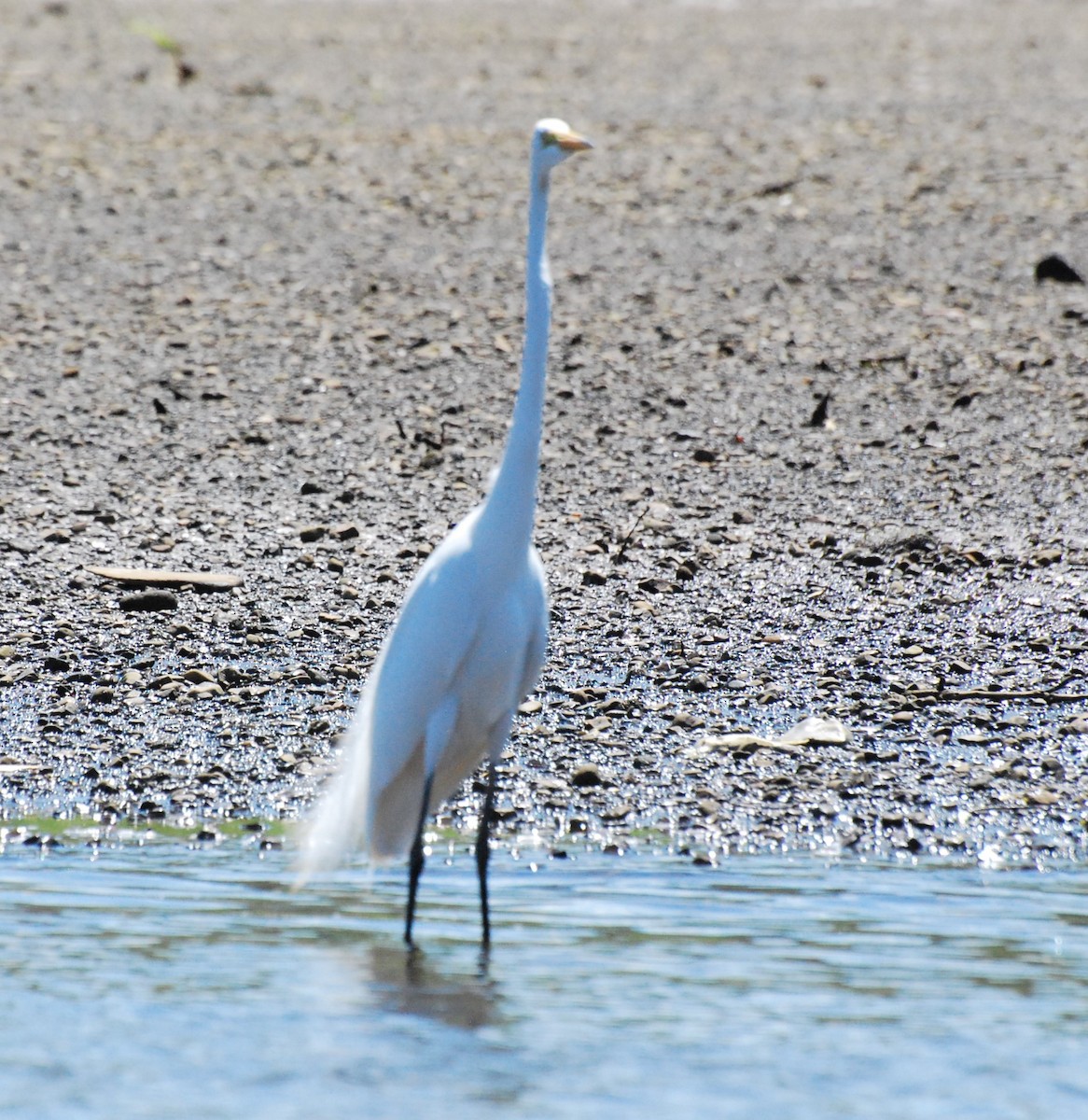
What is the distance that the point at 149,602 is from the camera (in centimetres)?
706

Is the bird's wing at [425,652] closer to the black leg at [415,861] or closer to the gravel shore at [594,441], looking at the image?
the black leg at [415,861]

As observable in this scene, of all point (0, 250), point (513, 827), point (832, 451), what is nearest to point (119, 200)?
point (0, 250)

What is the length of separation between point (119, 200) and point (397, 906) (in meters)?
8.01

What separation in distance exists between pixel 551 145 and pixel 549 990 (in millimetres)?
2057

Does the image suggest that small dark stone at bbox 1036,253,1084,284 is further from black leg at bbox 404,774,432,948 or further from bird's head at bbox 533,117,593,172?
black leg at bbox 404,774,432,948

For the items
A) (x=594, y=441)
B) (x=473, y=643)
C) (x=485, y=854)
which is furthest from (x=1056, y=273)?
(x=485, y=854)

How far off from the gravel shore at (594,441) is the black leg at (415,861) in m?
0.56

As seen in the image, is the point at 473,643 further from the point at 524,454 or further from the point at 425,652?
the point at 524,454

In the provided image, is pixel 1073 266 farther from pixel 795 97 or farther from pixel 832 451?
pixel 795 97

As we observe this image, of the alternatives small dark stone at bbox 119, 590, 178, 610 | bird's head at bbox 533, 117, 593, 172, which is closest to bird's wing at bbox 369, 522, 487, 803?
bird's head at bbox 533, 117, 593, 172

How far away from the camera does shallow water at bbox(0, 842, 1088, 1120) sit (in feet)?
13.2

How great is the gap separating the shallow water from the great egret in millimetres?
262

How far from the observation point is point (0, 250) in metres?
11.3

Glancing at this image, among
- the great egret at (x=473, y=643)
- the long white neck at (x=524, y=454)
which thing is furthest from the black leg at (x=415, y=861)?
the long white neck at (x=524, y=454)
